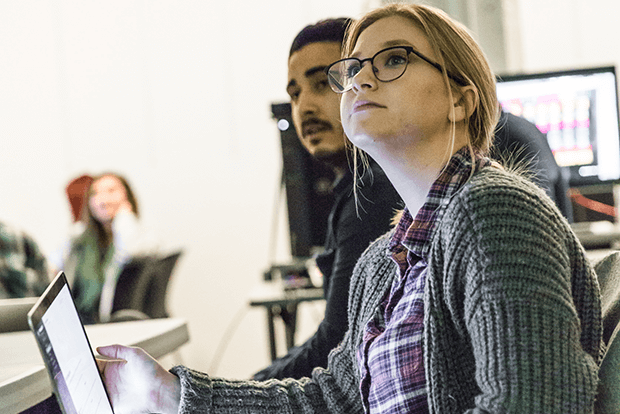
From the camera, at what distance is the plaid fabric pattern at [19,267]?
2.34m

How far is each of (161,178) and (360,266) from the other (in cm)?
382

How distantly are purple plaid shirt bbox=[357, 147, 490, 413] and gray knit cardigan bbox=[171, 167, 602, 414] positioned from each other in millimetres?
30

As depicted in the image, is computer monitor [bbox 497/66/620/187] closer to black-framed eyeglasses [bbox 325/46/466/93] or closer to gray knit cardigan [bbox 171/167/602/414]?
black-framed eyeglasses [bbox 325/46/466/93]

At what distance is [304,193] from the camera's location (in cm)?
228

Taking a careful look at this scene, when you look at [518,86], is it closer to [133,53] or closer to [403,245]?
[403,245]

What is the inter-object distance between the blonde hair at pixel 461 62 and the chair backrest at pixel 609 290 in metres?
0.21

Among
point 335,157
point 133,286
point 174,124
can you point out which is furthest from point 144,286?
point 335,157

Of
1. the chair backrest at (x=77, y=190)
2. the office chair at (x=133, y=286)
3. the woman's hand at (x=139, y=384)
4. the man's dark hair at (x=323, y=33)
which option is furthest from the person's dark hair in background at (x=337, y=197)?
the chair backrest at (x=77, y=190)

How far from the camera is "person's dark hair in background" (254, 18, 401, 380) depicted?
1312 millimetres

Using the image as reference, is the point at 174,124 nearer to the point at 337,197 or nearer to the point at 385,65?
the point at 337,197

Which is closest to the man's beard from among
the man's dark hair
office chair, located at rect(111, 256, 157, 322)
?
the man's dark hair

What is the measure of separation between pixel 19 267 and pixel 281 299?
1.02m

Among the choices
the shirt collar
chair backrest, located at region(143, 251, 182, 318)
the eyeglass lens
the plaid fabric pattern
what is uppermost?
the eyeglass lens

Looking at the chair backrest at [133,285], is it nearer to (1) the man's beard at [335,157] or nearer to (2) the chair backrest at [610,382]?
(1) the man's beard at [335,157]
